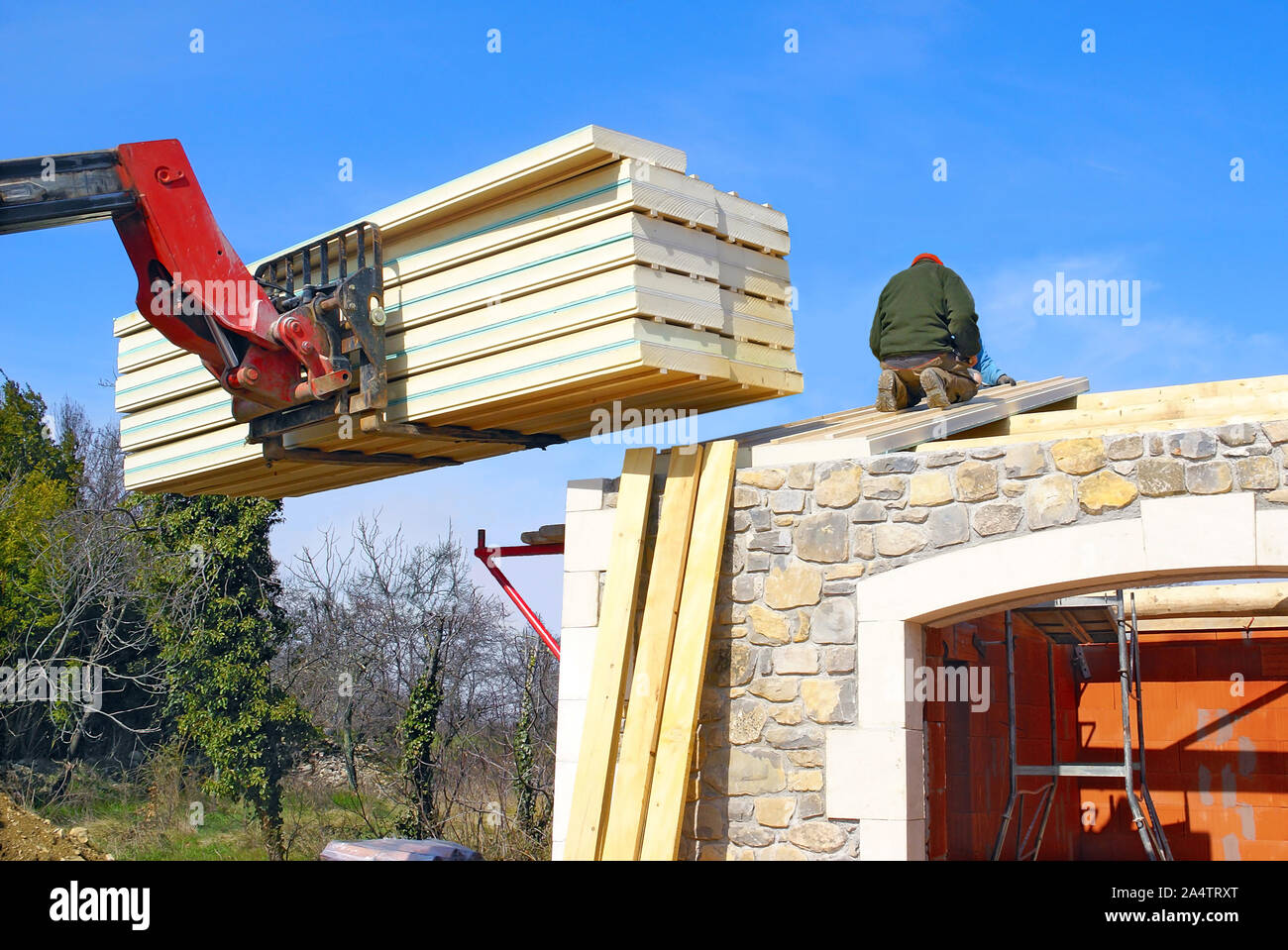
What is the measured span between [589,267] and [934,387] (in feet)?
9.43

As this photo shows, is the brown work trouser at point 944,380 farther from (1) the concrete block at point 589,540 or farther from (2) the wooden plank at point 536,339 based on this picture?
(1) the concrete block at point 589,540

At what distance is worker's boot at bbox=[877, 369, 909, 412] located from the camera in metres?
9.44

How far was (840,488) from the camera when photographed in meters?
7.53

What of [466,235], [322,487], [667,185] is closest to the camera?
[667,185]

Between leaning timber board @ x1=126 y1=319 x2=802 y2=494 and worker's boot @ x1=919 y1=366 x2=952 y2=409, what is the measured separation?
1068mm

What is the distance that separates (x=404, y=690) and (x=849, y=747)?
1516 centimetres

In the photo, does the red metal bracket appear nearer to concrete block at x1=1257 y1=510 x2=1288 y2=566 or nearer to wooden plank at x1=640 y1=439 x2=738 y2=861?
wooden plank at x1=640 y1=439 x2=738 y2=861

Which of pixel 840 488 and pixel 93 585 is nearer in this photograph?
pixel 840 488

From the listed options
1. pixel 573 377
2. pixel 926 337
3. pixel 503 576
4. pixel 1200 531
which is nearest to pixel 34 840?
pixel 503 576

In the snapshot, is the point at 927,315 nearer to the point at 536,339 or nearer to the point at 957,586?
the point at 957,586

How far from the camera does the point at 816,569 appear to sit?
7504mm

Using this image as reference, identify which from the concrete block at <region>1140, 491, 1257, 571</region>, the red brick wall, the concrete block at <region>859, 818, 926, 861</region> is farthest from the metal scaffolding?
the concrete block at <region>1140, 491, 1257, 571</region>

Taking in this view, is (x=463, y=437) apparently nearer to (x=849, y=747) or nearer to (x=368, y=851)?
(x=368, y=851)
